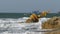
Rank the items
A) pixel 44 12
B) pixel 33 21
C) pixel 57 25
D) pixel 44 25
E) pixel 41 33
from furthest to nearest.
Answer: pixel 44 12 < pixel 33 21 < pixel 44 25 < pixel 57 25 < pixel 41 33

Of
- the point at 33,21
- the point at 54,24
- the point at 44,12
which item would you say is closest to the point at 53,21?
the point at 54,24

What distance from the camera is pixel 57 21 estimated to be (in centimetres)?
1459

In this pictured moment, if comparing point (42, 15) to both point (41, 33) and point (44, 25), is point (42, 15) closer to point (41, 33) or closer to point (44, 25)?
point (44, 25)

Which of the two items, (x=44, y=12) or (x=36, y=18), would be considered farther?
(x=44, y=12)

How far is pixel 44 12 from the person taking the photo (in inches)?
1043

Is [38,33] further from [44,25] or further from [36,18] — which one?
[36,18]

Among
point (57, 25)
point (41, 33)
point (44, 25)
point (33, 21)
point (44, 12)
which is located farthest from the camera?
point (44, 12)

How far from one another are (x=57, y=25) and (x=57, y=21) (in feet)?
1.46

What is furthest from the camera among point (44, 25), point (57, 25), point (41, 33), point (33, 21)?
point (33, 21)

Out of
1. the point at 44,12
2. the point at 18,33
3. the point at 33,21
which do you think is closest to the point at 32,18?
the point at 33,21

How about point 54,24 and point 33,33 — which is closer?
point 33,33

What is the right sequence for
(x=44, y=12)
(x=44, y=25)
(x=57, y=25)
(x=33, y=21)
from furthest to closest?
(x=44, y=12) → (x=33, y=21) → (x=44, y=25) → (x=57, y=25)

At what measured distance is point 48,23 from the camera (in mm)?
14914

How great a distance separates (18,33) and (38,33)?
61.0 inches
